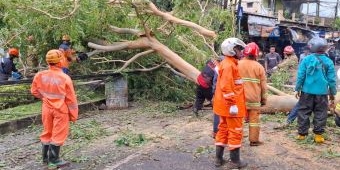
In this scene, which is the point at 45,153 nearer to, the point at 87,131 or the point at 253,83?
the point at 87,131

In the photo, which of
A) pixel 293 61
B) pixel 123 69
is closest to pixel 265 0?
pixel 293 61

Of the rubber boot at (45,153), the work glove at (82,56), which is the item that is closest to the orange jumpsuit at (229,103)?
the rubber boot at (45,153)

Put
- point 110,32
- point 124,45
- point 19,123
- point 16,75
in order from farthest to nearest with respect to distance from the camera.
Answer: point 16,75 → point 110,32 → point 124,45 → point 19,123

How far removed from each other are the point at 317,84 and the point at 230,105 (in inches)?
73.1

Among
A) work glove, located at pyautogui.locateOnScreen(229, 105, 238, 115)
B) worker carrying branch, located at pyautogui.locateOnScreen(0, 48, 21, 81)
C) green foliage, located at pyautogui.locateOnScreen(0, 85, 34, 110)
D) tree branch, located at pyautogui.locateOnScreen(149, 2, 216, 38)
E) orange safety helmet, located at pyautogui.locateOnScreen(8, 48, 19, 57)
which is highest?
tree branch, located at pyautogui.locateOnScreen(149, 2, 216, 38)

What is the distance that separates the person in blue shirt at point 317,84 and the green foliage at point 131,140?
2411 millimetres

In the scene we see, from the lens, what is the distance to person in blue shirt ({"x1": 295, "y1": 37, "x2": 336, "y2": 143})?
625cm

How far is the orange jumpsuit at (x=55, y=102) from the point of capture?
5.27 m

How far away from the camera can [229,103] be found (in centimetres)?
503

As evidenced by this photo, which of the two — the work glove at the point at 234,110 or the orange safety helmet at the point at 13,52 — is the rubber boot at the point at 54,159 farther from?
the orange safety helmet at the point at 13,52

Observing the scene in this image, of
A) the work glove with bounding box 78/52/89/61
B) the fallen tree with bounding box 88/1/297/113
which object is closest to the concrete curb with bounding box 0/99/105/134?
the work glove with bounding box 78/52/89/61

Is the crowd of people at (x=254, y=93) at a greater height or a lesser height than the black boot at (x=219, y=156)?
greater

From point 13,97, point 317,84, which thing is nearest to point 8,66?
point 13,97

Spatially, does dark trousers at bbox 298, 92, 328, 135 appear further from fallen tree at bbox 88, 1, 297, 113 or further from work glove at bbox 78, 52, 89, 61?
work glove at bbox 78, 52, 89, 61
